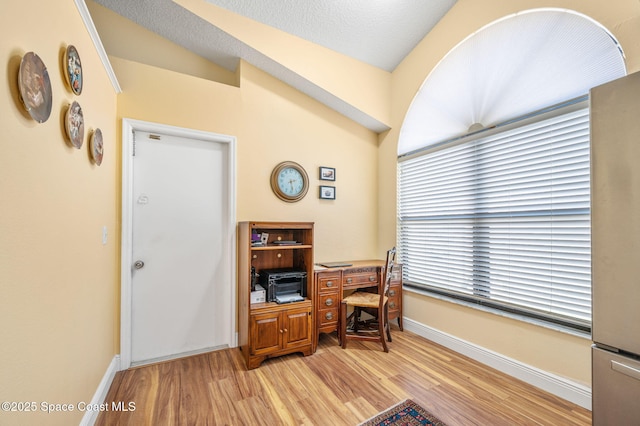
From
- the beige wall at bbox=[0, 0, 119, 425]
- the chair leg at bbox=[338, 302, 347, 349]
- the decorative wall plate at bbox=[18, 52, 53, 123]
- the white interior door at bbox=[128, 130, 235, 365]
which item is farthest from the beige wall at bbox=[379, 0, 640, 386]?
the decorative wall plate at bbox=[18, 52, 53, 123]

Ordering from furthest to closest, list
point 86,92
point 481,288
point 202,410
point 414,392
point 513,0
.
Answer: point 481,288 → point 513,0 → point 414,392 → point 202,410 → point 86,92

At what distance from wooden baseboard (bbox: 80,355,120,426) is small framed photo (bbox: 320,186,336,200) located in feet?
8.33

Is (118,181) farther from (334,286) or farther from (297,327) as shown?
(334,286)

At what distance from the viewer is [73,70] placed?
1449mm

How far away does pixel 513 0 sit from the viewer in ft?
7.41

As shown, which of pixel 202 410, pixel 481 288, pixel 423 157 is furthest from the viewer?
pixel 423 157

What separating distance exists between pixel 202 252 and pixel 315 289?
122 cm

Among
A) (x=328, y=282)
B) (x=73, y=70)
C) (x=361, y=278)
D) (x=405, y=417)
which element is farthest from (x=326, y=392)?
(x=73, y=70)

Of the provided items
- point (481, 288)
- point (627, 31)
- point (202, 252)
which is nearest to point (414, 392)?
point (481, 288)

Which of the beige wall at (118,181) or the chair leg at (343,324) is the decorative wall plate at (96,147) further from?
the chair leg at (343,324)

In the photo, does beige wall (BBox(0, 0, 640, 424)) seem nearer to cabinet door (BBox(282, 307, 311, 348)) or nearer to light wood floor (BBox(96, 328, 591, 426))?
light wood floor (BBox(96, 328, 591, 426))

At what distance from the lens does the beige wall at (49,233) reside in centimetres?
94

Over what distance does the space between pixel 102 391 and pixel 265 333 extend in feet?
3.95

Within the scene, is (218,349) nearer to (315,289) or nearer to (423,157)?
(315,289)
